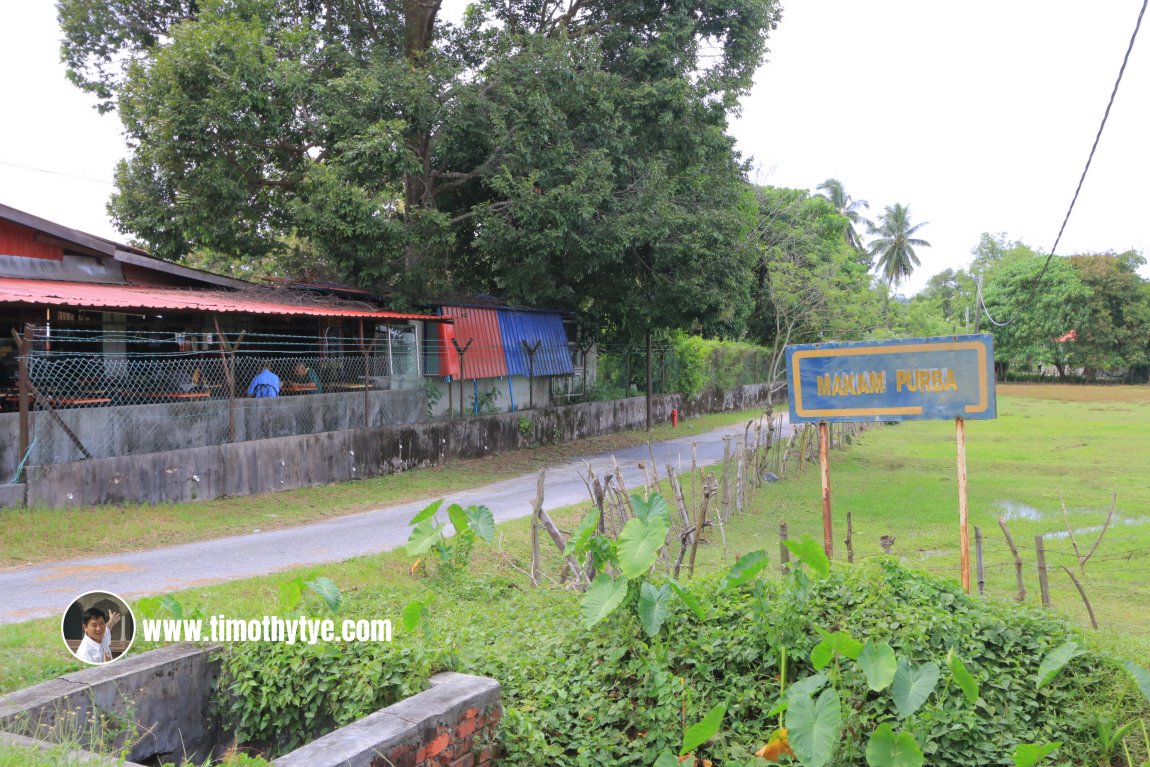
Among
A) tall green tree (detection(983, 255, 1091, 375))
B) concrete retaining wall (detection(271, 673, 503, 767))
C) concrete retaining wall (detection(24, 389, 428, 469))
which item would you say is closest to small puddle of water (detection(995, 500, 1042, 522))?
concrete retaining wall (detection(24, 389, 428, 469))

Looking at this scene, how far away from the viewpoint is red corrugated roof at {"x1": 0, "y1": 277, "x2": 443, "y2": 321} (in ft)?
42.6

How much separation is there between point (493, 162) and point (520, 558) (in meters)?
11.2

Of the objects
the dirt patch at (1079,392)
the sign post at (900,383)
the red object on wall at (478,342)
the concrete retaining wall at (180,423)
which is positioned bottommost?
the dirt patch at (1079,392)

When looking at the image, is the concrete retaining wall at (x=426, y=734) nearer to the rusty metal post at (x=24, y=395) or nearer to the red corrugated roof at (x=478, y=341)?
the rusty metal post at (x=24, y=395)

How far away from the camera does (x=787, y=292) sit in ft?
86.3

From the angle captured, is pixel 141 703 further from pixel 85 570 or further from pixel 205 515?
pixel 205 515

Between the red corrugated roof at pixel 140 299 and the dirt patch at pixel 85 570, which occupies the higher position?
the red corrugated roof at pixel 140 299

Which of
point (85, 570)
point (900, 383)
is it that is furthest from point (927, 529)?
point (85, 570)

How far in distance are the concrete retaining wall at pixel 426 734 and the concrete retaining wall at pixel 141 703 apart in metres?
1.27

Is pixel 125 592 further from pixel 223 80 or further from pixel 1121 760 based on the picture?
pixel 223 80

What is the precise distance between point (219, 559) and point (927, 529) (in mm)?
10522

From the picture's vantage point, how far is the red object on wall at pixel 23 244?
15914 millimetres

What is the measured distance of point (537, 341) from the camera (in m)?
24.9

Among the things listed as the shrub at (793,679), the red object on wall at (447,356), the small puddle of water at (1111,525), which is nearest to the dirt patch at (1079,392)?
the small puddle of water at (1111,525)
